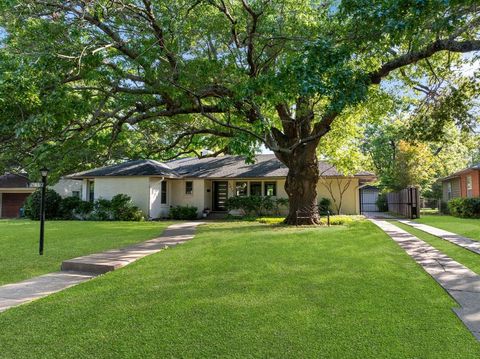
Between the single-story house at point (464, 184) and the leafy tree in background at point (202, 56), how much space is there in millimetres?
10785

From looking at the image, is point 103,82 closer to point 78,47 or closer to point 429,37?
point 78,47

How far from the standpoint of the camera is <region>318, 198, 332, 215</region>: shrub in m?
21.9

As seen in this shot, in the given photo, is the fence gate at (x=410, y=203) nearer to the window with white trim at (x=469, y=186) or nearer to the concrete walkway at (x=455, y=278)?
the window with white trim at (x=469, y=186)

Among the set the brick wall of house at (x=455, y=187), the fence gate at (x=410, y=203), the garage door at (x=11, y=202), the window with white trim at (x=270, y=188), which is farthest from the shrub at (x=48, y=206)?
the brick wall of house at (x=455, y=187)

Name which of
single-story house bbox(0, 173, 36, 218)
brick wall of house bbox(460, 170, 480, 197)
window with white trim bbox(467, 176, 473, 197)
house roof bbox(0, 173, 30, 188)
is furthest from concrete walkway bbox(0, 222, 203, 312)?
single-story house bbox(0, 173, 36, 218)

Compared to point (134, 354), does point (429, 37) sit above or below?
above

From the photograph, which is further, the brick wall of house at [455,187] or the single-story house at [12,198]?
the single-story house at [12,198]

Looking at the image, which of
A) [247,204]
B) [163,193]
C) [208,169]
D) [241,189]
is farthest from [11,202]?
[247,204]

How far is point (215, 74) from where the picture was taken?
11.5 meters

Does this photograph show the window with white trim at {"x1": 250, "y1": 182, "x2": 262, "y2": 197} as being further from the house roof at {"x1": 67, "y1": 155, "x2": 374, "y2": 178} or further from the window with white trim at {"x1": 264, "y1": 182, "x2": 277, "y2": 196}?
the house roof at {"x1": 67, "y1": 155, "x2": 374, "y2": 178}

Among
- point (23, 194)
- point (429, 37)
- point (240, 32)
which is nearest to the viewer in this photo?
point (429, 37)

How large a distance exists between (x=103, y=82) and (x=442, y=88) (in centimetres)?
1128

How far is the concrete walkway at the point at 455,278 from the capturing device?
13.6ft

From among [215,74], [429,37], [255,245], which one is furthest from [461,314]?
[215,74]
